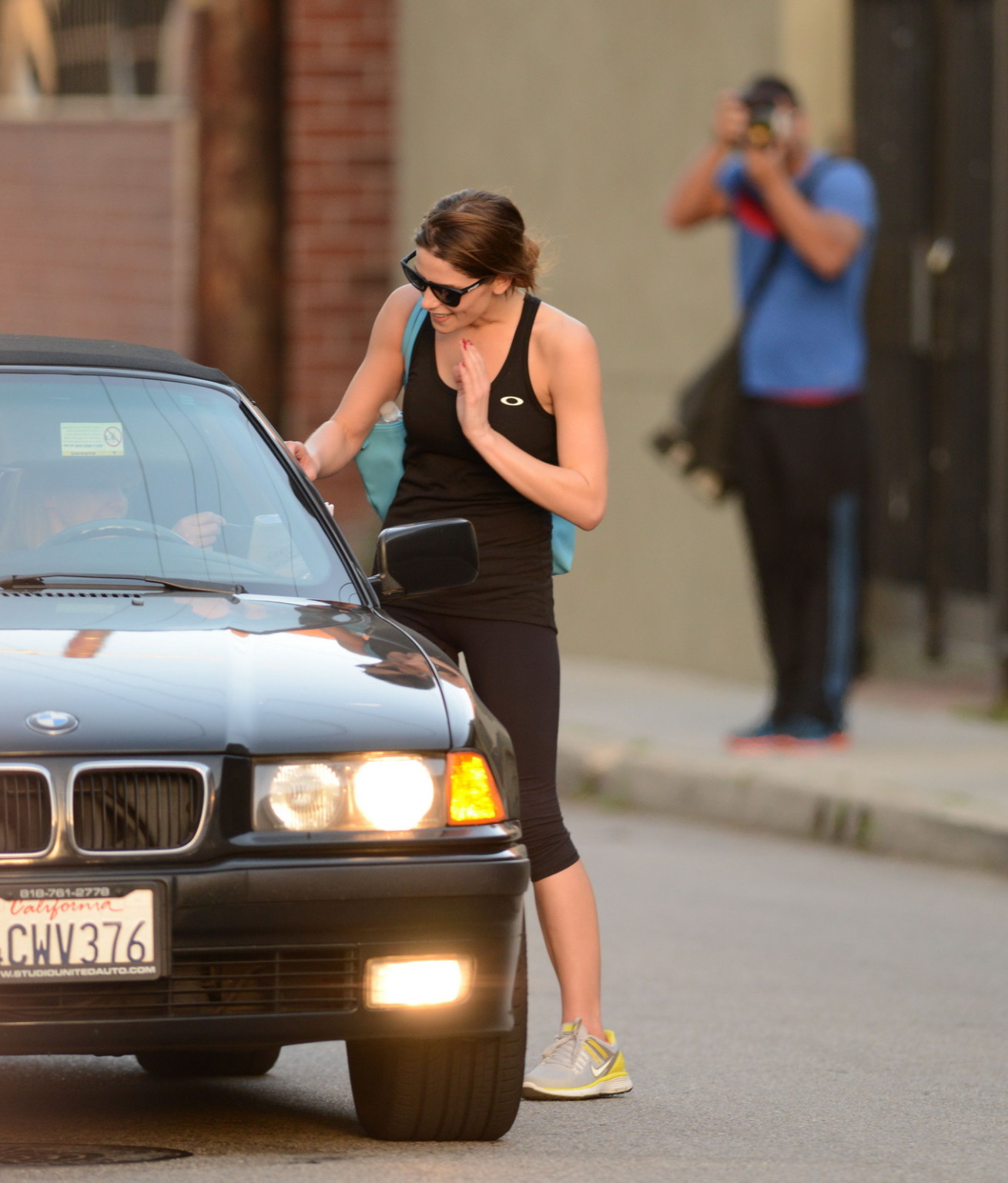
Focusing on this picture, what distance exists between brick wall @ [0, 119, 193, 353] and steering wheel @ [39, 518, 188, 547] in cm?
1133

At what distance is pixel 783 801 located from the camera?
30.2 feet

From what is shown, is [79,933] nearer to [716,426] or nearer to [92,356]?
[92,356]

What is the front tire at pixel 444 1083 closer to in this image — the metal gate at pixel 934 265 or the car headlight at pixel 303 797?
the car headlight at pixel 303 797

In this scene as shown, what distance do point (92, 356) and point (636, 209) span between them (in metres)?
7.88

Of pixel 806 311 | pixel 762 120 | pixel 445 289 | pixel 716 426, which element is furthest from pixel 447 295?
pixel 716 426

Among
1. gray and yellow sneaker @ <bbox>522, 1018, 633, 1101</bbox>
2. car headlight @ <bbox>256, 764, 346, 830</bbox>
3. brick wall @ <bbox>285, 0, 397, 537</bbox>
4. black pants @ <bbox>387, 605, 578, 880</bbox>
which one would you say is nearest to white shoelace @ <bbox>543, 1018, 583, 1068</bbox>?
gray and yellow sneaker @ <bbox>522, 1018, 633, 1101</bbox>

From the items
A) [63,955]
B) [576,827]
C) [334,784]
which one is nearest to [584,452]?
[334,784]

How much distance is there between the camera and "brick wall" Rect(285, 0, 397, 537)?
569 inches

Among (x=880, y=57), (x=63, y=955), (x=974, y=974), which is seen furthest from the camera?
(x=880, y=57)

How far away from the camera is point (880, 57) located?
12.2 meters

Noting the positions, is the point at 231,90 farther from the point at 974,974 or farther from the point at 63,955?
the point at 63,955

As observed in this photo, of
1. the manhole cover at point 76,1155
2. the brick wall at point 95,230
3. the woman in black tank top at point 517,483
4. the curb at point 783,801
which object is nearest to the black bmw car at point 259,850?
the manhole cover at point 76,1155

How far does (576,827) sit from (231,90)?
7.36 m

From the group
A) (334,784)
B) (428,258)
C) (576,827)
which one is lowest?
(576,827)
